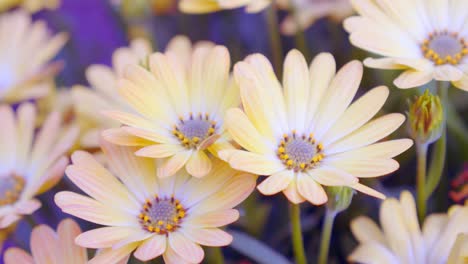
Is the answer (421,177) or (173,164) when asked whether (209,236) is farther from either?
(421,177)

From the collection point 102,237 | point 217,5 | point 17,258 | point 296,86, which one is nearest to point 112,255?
point 102,237

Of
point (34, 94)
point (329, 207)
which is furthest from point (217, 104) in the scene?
point (34, 94)

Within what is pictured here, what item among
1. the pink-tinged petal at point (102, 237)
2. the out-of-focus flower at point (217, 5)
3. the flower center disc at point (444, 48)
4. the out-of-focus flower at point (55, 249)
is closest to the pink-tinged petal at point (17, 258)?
the out-of-focus flower at point (55, 249)

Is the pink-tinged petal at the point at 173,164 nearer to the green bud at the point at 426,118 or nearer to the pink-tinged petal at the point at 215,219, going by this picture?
the pink-tinged petal at the point at 215,219

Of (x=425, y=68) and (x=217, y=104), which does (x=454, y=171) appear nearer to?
(x=425, y=68)

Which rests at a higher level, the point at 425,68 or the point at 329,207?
the point at 425,68

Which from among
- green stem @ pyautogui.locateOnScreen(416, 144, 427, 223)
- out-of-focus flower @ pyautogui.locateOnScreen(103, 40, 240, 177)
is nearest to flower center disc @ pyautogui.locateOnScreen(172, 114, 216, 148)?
out-of-focus flower @ pyautogui.locateOnScreen(103, 40, 240, 177)

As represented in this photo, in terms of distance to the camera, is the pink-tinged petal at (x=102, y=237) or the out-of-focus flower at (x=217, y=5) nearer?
A: the pink-tinged petal at (x=102, y=237)
